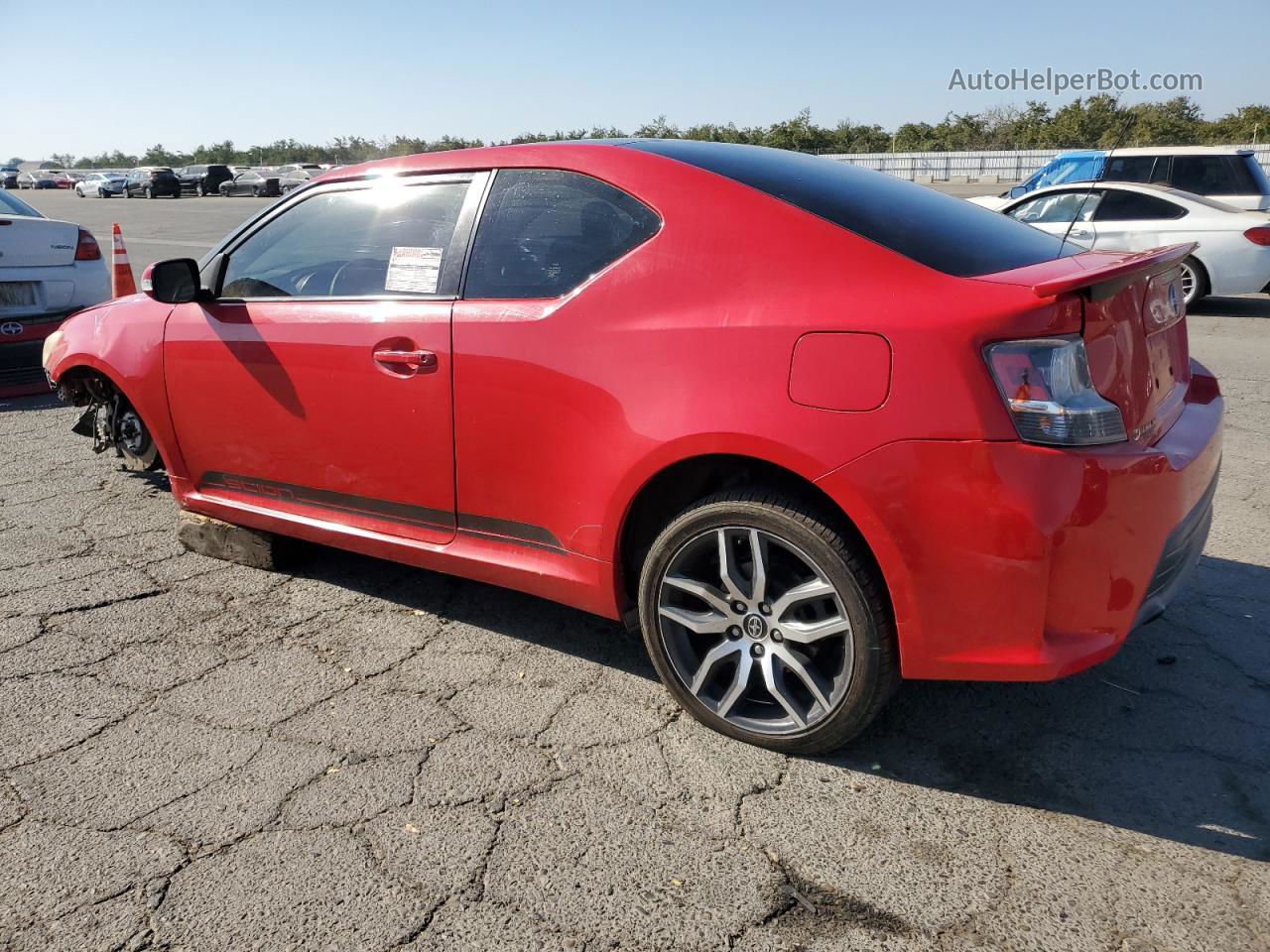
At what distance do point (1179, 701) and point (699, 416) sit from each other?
5.61ft

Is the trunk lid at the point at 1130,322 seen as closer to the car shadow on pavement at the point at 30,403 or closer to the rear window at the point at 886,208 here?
the rear window at the point at 886,208

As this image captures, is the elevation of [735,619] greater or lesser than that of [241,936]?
greater

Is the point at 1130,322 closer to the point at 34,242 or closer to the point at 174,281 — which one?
the point at 174,281

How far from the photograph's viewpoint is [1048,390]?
2.15 metres

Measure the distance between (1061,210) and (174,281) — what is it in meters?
9.53

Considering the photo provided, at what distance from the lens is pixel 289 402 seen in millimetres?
3406

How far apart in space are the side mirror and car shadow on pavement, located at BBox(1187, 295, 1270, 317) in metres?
9.83

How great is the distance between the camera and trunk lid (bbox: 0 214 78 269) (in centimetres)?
688

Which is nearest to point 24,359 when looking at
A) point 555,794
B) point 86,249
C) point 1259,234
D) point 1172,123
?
point 86,249

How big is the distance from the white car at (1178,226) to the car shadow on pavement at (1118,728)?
724 centimetres

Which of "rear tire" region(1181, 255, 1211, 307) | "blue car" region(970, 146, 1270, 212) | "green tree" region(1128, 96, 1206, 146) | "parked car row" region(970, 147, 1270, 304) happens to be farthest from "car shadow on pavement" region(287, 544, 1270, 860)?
"green tree" region(1128, 96, 1206, 146)

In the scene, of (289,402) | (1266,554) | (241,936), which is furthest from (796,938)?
(1266,554)

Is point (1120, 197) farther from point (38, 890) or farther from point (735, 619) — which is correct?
point (38, 890)

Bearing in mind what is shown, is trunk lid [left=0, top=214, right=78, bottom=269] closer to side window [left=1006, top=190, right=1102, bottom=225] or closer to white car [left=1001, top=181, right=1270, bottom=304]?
white car [left=1001, top=181, right=1270, bottom=304]
